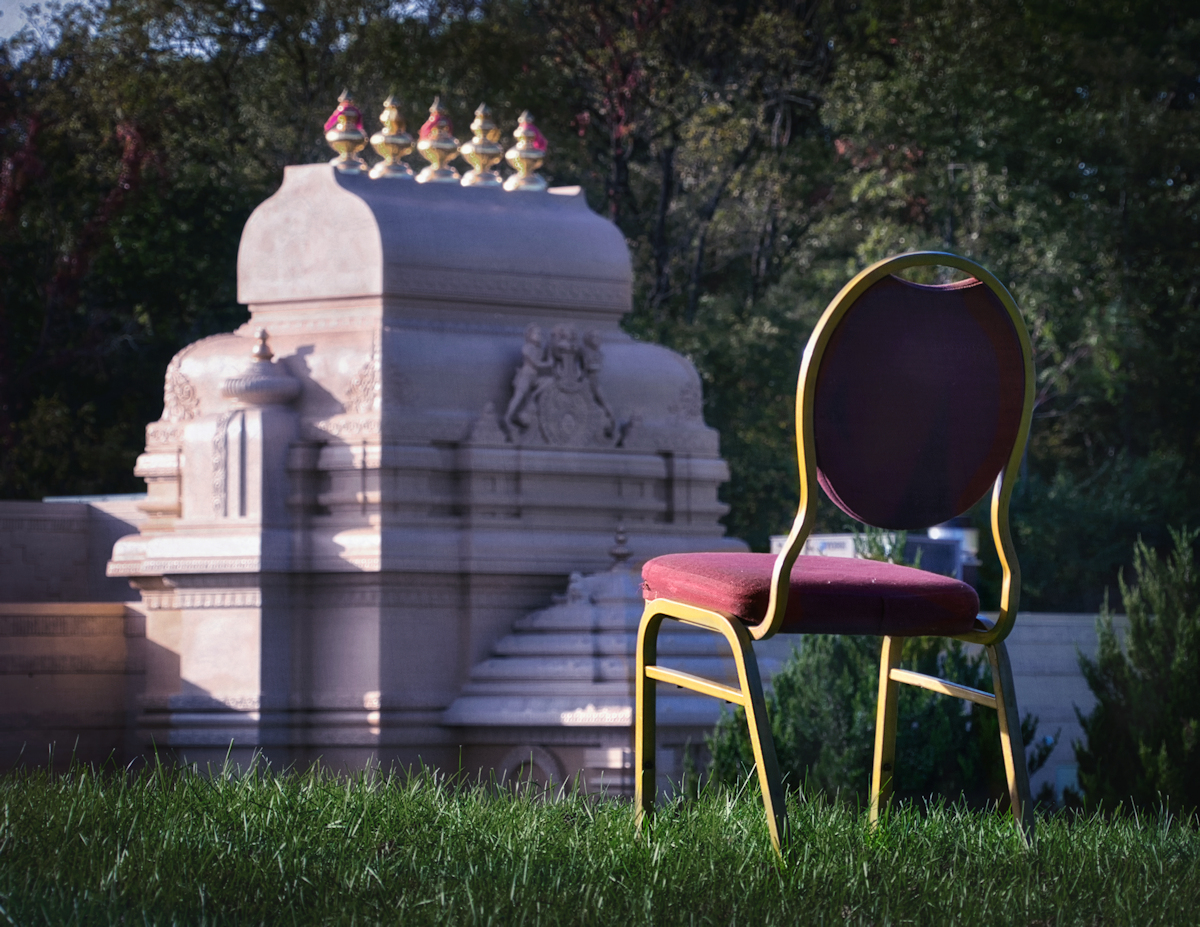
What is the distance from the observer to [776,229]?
2331 cm

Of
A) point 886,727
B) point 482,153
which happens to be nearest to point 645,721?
point 886,727

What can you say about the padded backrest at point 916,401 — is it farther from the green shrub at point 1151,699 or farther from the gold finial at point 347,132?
the gold finial at point 347,132

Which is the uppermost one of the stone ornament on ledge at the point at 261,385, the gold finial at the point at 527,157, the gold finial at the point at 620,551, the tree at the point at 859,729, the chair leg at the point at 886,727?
the gold finial at the point at 527,157

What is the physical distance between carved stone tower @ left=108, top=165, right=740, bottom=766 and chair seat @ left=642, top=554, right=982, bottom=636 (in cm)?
565

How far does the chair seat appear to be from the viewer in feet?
12.3

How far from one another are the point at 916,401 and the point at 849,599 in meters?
0.44

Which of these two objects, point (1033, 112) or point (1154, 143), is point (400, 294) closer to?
point (1033, 112)

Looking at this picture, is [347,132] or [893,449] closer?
[893,449]

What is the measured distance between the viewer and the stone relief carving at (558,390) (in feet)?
32.0

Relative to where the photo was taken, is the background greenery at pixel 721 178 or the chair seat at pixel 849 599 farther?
the background greenery at pixel 721 178

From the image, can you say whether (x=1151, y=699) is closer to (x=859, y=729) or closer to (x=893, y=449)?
(x=859, y=729)

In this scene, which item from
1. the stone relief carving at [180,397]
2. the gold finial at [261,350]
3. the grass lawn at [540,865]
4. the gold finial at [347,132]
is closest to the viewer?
the grass lawn at [540,865]

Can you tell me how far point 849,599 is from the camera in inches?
148

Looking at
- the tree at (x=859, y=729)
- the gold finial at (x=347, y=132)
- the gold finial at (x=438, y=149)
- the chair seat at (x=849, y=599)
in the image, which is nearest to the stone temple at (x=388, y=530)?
the gold finial at (x=438, y=149)
